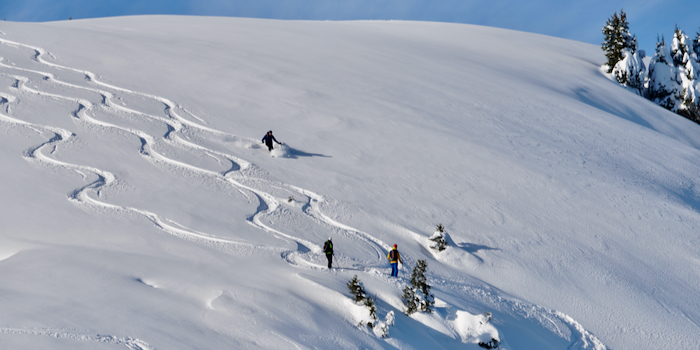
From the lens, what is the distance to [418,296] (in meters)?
7.43

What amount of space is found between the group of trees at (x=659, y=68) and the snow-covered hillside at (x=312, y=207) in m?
11.3

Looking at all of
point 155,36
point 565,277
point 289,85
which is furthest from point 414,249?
point 155,36

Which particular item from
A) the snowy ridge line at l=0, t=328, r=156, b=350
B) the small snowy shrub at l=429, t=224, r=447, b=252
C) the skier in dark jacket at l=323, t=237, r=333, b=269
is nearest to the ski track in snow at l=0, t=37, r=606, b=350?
the snowy ridge line at l=0, t=328, r=156, b=350

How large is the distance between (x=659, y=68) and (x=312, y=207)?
32246 mm

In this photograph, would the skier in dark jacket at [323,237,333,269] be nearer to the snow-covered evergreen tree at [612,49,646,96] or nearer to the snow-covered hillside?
the snow-covered hillside

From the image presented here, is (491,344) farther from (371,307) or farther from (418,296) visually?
(371,307)

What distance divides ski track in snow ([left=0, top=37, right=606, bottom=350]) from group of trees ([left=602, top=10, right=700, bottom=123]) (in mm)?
28843

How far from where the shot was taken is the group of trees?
31.0m

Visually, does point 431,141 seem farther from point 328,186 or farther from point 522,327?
point 522,327

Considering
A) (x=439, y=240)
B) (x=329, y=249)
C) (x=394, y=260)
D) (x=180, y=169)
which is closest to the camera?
(x=329, y=249)

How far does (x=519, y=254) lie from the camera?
9992 mm

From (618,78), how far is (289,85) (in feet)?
81.9

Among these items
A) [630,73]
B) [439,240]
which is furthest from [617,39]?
[439,240]

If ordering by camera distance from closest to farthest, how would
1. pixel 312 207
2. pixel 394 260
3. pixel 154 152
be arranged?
pixel 394 260, pixel 312 207, pixel 154 152
